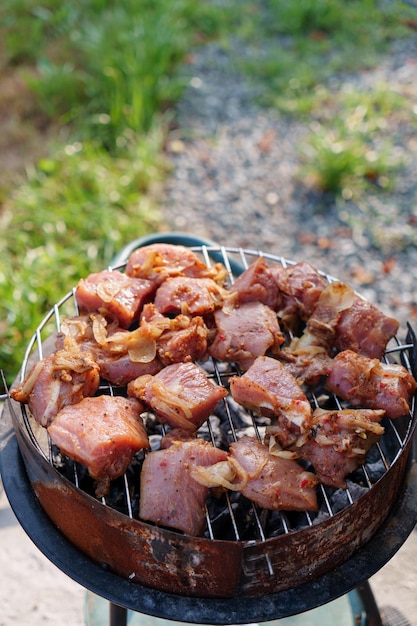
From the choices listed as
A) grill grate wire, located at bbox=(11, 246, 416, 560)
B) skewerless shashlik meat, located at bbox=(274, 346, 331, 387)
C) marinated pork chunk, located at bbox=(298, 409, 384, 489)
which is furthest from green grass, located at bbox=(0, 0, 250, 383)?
marinated pork chunk, located at bbox=(298, 409, 384, 489)

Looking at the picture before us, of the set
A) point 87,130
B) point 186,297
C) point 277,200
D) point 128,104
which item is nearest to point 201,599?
point 186,297

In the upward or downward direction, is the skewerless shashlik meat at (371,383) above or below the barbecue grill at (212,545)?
above

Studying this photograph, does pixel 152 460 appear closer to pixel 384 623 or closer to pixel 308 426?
pixel 308 426

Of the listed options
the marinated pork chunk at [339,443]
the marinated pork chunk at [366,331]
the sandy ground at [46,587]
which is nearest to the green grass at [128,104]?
the sandy ground at [46,587]

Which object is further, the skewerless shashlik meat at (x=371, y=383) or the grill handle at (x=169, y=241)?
the grill handle at (x=169, y=241)

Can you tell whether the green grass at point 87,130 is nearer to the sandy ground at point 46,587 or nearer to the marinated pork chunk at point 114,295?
the sandy ground at point 46,587

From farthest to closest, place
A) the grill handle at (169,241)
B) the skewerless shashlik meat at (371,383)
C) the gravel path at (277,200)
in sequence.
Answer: the gravel path at (277,200)
the grill handle at (169,241)
the skewerless shashlik meat at (371,383)

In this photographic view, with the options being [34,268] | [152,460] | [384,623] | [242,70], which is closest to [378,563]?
[152,460]

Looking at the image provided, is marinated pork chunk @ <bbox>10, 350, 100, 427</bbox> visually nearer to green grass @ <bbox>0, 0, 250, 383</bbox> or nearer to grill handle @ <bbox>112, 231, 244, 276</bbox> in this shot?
grill handle @ <bbox>112, 231, 244, 276</bbox>

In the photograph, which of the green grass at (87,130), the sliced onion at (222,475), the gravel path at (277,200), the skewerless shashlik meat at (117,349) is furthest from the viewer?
the gravel path at (277,200)
